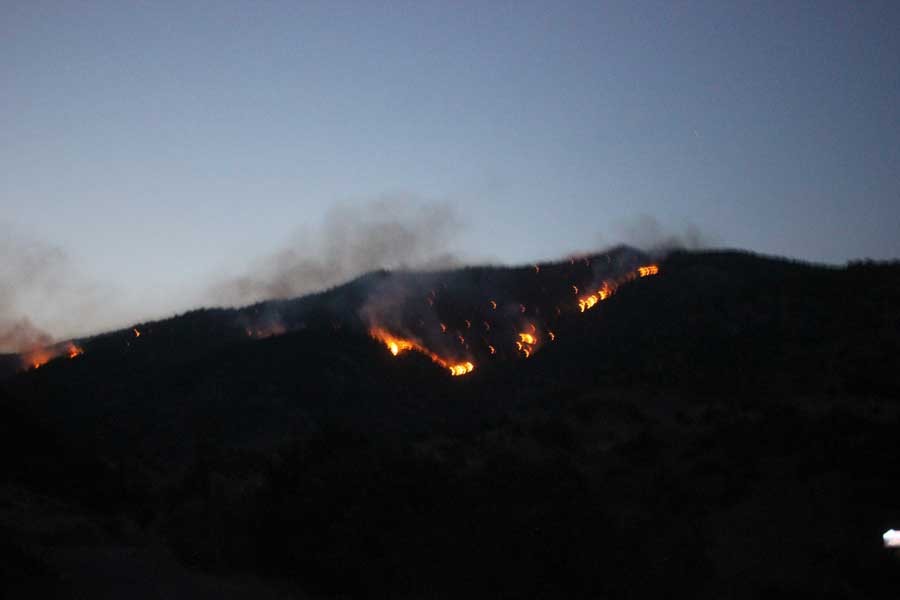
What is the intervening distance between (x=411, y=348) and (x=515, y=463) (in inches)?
2141

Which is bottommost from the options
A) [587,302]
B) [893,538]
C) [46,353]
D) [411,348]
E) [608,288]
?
[893,538]

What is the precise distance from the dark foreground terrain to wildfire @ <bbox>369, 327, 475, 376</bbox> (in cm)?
247

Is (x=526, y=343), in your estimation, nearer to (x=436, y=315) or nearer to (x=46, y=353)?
(x=436, y=315)

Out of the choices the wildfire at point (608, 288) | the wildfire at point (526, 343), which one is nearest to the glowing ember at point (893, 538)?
the wildfire at point (526, 343)

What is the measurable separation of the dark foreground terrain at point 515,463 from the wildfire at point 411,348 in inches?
97.1

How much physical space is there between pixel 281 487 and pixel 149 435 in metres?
41.4

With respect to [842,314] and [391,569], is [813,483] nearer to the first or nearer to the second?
[391,569]

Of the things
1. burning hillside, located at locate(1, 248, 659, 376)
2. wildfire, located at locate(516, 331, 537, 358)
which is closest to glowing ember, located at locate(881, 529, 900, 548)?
burning hillside, located at locate(1, 248, 659, 376)

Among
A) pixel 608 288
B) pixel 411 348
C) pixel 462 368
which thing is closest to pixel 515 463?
pixel 462 368

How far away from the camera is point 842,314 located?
52.2 metres

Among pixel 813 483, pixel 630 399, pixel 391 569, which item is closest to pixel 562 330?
pixel 630 399

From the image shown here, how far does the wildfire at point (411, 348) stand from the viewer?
7225 centimetres

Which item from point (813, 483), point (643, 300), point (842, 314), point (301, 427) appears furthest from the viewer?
point (643, 300)

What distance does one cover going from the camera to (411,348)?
241ft
